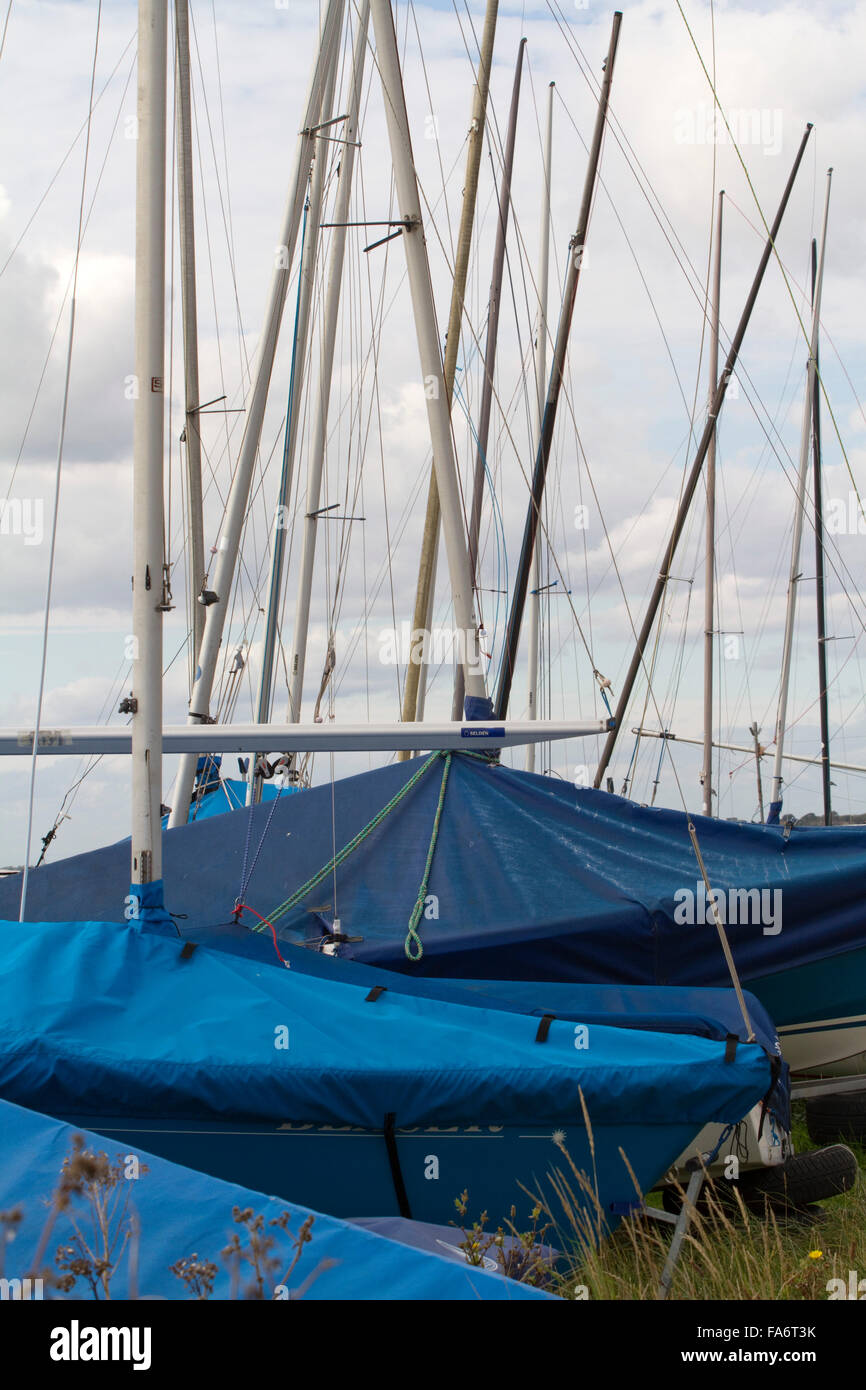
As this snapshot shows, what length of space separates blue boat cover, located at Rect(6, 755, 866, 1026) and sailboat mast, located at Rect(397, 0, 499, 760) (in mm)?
2677

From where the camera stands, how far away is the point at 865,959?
6949 mm

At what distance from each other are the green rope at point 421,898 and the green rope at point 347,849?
0.06 feet

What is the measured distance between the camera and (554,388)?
10.4m

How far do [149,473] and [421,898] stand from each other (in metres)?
2.83

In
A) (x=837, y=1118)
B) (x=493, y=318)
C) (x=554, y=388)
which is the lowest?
(x=837, y=1118)

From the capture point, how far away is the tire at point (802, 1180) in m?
5.04

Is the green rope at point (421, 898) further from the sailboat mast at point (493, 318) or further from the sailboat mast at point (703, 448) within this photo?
the sailboat mast at point (703, 448)

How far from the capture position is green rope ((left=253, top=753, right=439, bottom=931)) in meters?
6.81

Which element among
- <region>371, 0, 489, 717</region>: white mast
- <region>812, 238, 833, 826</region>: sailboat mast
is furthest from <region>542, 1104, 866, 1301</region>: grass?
<region>812, 238, 833, 826</region>: sailboat mast

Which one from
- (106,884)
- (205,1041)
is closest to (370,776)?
(106,884)

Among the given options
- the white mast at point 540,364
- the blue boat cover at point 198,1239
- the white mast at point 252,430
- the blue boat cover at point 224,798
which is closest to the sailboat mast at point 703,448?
the white mast at point 540,364
